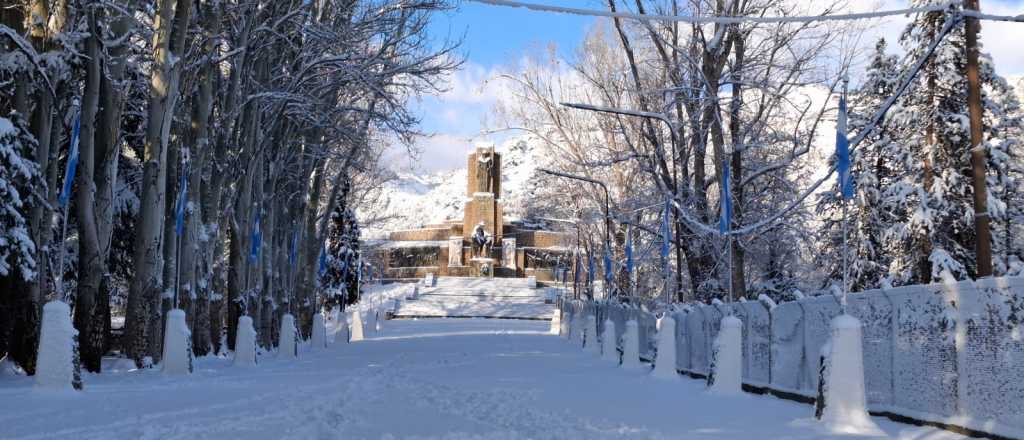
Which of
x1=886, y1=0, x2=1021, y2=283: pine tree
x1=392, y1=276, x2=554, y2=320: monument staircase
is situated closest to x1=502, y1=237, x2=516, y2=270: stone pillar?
x1=392, y1=276, x2=554, y2=320: monument staircase

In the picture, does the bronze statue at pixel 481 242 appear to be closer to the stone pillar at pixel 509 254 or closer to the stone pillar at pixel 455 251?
the stone pillar at pixel 509 254

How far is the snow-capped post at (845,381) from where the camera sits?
30.7 feet

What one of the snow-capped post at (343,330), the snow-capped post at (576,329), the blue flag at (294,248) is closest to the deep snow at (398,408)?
the snow-capped post at (343,330)

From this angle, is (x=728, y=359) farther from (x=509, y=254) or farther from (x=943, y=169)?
(x=509, y=254)

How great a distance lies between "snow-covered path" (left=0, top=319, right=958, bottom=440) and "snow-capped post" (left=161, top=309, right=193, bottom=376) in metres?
0.32

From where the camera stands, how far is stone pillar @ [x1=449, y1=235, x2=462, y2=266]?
108 metres

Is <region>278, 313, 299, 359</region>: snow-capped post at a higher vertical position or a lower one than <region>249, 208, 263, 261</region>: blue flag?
lower

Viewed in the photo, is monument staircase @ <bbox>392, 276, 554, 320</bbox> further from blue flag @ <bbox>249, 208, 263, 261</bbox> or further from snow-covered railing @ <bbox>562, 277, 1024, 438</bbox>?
snow-covered railing @ <bbox>562, 277, 1024, 438</bbox>

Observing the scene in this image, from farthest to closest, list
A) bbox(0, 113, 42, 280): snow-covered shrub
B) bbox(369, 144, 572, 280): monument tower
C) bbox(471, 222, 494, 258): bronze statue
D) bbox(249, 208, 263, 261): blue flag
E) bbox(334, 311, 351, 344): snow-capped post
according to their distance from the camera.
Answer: bbox(369, 144, 572, 280): monument tower < bbox(471, 222, 494, 258): bronze statue < bbox(334, 311, 351, 344): snow-capped post < bbox(249, 208, 263, 261): blue flag < bbox(0, 113, 42, 280): snow-covered shrub

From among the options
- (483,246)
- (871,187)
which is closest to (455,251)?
(483,246)

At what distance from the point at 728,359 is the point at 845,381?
422 cm

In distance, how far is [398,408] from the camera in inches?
460

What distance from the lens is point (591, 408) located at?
1196cm

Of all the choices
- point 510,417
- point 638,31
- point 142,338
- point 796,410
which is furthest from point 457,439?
point 638,31
